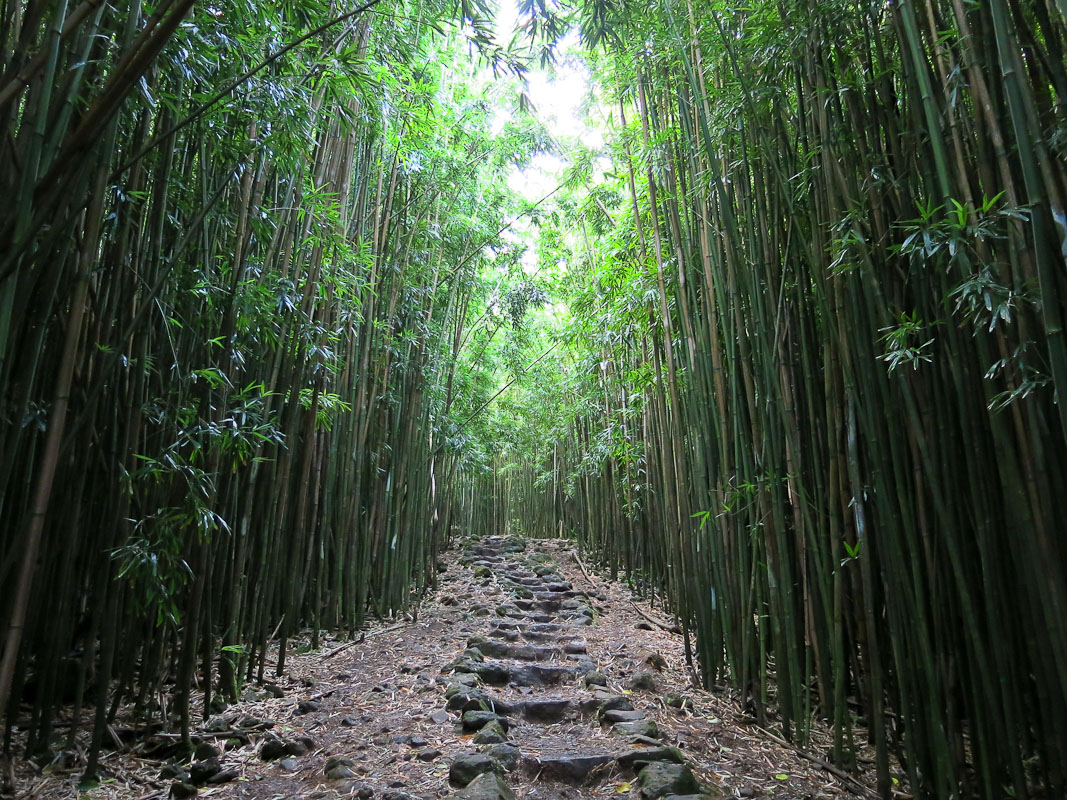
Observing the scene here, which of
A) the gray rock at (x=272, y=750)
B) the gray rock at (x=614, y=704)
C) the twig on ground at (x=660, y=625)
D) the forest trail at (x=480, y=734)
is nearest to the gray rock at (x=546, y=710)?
the forest trail at (x=480, y=734)

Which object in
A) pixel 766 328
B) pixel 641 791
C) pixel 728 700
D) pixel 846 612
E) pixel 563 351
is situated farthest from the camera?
pixel 563 351

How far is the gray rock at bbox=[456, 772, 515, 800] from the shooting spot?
172 cm

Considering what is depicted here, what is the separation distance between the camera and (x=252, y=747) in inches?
86.1

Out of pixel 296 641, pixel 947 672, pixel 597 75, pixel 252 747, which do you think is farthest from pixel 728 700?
pixel 597 75

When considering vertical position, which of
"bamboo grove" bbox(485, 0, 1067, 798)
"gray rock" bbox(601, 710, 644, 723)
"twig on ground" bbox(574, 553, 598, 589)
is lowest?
"gray rock" bbox(601, 710, 644, 723)

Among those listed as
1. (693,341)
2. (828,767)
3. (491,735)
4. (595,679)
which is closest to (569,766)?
(491,735)

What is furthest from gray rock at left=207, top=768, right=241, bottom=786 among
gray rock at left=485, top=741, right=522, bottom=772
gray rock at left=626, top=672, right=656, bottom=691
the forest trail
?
gray rock at left=626, top=672, right=656, bottom=691

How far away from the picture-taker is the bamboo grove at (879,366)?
1.36m

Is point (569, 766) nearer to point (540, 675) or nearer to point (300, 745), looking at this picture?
point (300, 745)

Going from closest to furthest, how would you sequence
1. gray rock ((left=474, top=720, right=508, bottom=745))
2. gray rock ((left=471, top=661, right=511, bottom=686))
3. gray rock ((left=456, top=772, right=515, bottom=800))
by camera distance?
gray rock ((left=456, top=772, right=515, bottom=800))
gray rock ((left=474, top=720, right=508, bottom=745))
gray rock ((left=471, top=661, right=511, bottom=686))

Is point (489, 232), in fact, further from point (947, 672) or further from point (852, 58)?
point (947, 672)

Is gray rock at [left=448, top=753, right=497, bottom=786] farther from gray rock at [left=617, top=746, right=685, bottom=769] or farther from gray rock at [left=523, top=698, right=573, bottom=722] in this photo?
gray rock at [left=523, top=698, right=573, bottom=722]

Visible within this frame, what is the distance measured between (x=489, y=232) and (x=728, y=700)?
454cm

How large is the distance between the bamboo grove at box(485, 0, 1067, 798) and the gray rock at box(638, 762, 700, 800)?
50 cm
